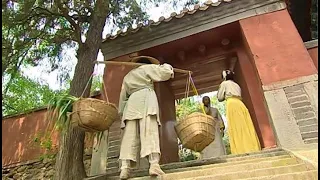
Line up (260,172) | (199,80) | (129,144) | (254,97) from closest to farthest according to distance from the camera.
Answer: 1. (260,172)
2. (129,144)
3. (254,97)
4. (199,80)

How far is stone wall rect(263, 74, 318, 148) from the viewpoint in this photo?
4.61 metres

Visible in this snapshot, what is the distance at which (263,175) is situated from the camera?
10.4ft

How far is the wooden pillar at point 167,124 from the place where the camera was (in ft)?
20.8

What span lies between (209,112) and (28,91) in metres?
Result: 6.14

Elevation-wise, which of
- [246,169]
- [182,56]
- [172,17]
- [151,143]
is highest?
[172,17]

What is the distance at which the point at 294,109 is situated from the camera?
4.88 m

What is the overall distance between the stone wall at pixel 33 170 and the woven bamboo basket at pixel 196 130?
2.37m

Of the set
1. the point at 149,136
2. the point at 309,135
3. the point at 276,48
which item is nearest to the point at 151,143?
the point at 149,136

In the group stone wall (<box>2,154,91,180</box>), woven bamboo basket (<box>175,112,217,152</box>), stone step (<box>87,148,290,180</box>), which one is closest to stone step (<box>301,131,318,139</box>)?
stone step (<box>87,148,290,180</box>)

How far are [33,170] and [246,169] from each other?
4.05 m

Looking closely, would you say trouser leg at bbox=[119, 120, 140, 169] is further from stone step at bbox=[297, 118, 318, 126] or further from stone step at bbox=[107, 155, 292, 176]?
stone step at bbox=[297, 118, 318, 126]

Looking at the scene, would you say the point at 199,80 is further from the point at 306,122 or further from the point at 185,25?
the point at 306,122

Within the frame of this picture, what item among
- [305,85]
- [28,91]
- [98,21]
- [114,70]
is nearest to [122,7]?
[98,21]

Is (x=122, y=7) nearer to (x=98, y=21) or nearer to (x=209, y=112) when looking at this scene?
(x=98, y=21)
